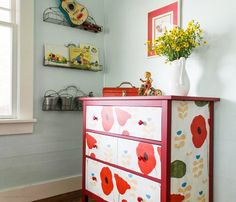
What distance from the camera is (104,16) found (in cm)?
279

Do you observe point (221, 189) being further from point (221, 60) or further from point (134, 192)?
point (221, 60)

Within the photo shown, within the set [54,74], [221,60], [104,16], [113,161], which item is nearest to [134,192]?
[113,161]

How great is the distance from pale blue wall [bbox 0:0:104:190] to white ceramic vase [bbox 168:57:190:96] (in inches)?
47.7

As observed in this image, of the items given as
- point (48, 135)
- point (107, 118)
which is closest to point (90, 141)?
point (107, 118)

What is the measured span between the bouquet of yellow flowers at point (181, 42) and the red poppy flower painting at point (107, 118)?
610 millimetres

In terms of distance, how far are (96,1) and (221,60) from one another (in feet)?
5.52

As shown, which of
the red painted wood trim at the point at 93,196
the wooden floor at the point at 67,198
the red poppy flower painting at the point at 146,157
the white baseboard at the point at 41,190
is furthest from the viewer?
the wooden floor at the point at 67,198

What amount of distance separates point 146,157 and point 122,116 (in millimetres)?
348

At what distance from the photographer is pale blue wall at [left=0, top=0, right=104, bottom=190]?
2176mm

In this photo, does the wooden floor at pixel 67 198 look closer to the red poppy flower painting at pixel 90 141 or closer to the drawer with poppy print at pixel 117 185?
the drawer with poppy print at pixel 117 185

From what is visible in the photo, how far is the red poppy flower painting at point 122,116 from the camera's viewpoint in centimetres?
167

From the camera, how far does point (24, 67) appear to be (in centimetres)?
Answer: 220

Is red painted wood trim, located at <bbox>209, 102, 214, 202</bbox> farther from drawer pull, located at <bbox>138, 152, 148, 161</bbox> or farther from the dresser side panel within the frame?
drawer pull, located at <bbox>138, 152, 148, 161</bbox>

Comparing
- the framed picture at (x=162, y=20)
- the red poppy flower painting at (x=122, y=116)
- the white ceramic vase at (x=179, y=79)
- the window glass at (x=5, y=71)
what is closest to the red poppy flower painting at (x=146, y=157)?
the red poppy flower painting at (x=122, y=116)
